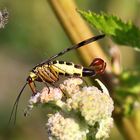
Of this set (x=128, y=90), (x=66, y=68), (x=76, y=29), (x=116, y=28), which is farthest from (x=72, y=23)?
(x=128, y=90)

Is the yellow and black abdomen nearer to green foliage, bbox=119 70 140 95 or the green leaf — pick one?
the green leaf

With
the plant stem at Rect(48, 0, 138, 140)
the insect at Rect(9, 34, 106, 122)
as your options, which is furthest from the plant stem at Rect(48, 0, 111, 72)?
the insect at Rect(9, 34, 106, 122)

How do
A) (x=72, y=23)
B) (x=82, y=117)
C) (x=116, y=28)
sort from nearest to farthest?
(x=82, y=117)
(x=116, y=28)
(x=72, y=23)

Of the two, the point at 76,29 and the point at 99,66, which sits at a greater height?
the point at 76,29

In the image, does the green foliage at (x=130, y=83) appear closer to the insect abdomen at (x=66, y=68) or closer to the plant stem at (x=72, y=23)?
the plant stem at (x=72, y=23)

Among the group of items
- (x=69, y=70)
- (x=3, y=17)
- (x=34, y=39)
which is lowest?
(x=34, y=39)

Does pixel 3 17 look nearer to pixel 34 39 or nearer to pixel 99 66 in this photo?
pixel 99 66

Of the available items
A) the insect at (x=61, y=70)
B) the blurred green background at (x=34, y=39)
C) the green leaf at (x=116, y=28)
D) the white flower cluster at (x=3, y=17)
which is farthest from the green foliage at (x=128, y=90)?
the blurred green background at (x=34, y=39)

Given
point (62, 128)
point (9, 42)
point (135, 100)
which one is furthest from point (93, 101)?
point (9, 42)
